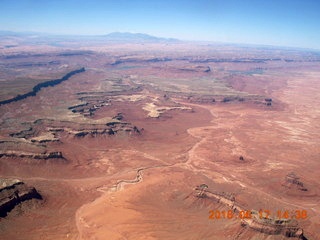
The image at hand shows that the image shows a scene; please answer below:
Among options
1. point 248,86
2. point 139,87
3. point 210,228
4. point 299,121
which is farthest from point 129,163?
point 248,86

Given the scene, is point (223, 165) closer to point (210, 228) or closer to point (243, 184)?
point (243, 184)

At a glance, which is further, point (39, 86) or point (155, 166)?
point (39, 86)

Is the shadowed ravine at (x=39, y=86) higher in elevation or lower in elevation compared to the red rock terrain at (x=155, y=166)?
higher
